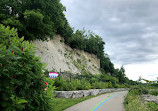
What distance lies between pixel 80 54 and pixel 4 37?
36399 millimetres

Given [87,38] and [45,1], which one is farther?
[87,38]

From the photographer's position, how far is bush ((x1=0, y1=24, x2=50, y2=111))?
313cm

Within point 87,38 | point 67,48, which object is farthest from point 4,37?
point 87,38

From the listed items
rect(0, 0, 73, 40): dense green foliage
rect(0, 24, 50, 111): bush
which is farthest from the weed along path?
rect(0, 0, 73, 40): dense green foliage

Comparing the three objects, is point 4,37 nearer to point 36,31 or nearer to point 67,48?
point 36,31

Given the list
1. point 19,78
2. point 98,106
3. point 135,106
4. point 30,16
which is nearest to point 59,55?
point 30,16

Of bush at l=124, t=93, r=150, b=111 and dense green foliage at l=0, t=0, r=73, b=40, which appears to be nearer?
bush at l=124, t=93, r=150, b=111

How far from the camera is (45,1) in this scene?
23000mm

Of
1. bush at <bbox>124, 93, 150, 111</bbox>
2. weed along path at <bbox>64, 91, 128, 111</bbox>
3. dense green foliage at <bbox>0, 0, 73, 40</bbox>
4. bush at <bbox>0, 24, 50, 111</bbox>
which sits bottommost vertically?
weed along path at <bbox>64, 91, 128, 111</bbox>

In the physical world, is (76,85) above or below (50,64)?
below

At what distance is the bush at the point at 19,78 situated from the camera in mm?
3129

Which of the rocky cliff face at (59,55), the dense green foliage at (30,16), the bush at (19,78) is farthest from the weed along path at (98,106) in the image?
the rocky cliff face at (59,55)

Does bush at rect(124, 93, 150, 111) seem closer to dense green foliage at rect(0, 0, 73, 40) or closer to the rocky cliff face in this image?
dense green foliage at rect(0, 0, 73, 40)

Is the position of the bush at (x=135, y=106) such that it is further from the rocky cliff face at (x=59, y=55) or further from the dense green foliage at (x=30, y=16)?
the rocky cliff face at (x=59, y=55)
